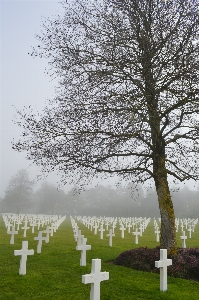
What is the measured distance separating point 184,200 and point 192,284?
62777 millimetres

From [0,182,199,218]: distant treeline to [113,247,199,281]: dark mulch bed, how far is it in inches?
1459

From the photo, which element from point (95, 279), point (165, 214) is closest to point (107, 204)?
point (165, 214)

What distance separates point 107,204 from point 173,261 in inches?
2797

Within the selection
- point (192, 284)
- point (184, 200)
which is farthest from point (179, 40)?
point (184, 200)

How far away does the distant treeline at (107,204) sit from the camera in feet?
199

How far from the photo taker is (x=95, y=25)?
33.4ft

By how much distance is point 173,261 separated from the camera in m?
8.71

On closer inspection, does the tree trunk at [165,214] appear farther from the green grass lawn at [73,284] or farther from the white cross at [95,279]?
the white cross at [95,279]

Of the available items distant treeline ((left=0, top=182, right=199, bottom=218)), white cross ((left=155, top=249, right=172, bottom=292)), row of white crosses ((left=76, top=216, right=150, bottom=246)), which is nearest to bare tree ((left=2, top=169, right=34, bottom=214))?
distant treeline ((left=0, top=182, right=199, bottom=218))

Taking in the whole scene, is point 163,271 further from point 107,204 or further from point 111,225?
point 107,204

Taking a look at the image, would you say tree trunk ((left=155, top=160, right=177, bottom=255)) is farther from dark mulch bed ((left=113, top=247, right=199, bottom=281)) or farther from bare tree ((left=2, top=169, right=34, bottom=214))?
bare tree ((left=2, top=169, right=34, bottom=214))

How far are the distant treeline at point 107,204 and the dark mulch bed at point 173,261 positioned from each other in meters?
37.1

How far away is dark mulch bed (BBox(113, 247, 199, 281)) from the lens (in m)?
8.12

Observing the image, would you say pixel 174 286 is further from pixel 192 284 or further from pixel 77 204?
pixel 77 204
